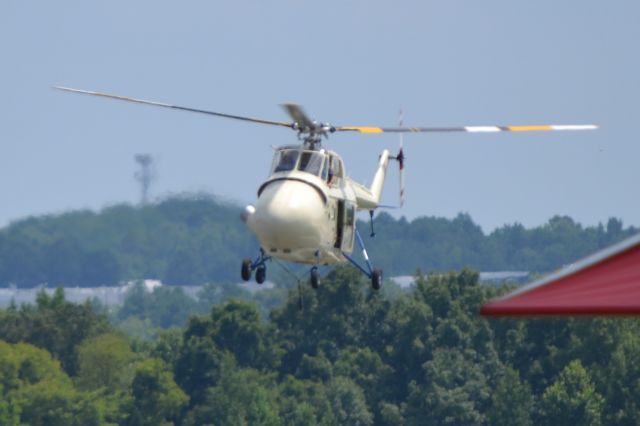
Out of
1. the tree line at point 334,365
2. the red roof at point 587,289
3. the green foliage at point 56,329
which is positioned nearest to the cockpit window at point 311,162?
the red roof at point 587,289

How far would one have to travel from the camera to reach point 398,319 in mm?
130125

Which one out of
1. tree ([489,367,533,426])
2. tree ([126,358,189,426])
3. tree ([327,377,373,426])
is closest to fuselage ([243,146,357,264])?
tree ([489,367,533,426])

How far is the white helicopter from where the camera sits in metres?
39.0

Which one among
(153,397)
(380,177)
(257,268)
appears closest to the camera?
(257,268)

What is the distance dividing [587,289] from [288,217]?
3123cm

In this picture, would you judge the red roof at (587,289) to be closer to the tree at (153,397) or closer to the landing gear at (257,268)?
the landing gear at (257,268)

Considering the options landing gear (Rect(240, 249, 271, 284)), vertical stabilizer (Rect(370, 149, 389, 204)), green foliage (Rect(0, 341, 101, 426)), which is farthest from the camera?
green foliage (Rect(0, 341, 101, 426))

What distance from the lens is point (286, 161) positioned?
4147 cm

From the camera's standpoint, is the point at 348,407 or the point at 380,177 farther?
the point at 348,407

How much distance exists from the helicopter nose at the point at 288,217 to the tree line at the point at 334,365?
229 ft

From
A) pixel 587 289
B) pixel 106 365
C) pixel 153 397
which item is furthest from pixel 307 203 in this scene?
pixel 106 365

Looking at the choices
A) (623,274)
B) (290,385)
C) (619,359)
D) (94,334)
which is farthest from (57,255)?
(623,274)

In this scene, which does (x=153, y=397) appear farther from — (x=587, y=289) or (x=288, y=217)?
(x=587, y=289)

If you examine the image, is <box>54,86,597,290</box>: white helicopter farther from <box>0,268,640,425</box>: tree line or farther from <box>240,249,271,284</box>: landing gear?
<box>0,268,640,425</box>: tree line
